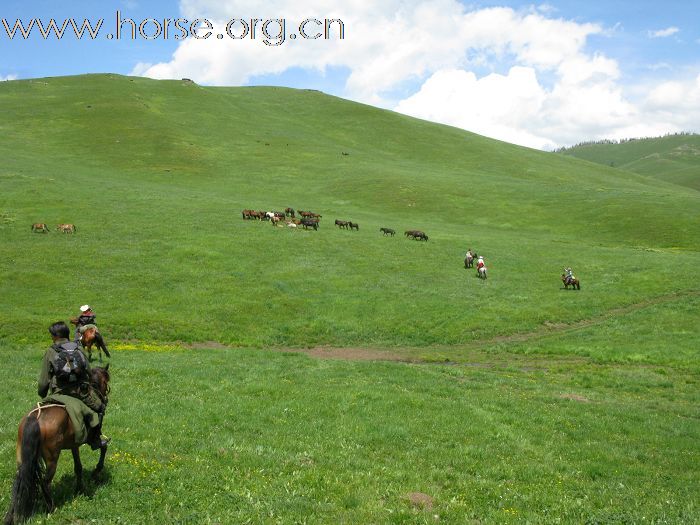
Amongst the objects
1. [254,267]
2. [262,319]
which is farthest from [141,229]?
[262,319]

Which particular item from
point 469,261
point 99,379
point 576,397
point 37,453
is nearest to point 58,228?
point 469,261

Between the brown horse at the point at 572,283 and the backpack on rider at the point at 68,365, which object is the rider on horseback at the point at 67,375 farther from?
the brown horse at the point at 572,283

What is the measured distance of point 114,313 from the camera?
3234cm

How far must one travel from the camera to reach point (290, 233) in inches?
2103

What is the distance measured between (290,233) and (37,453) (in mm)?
45457

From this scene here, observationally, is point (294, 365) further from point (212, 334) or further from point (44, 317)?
point (44, 317)

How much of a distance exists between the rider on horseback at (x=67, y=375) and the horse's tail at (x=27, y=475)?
3.81 ft

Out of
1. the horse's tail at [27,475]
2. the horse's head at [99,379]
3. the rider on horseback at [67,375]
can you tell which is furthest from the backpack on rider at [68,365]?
the horse's tail at [27,475]

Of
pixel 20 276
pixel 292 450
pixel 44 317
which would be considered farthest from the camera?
→ pixel 20 276

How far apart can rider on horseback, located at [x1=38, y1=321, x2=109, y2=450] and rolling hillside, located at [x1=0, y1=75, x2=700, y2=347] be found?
68.4 feet

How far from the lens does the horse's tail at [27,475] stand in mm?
8227

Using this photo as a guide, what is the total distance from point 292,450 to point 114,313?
2353cm

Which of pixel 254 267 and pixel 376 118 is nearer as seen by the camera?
pixel 254 267

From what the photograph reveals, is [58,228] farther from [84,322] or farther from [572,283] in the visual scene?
[572,283]
